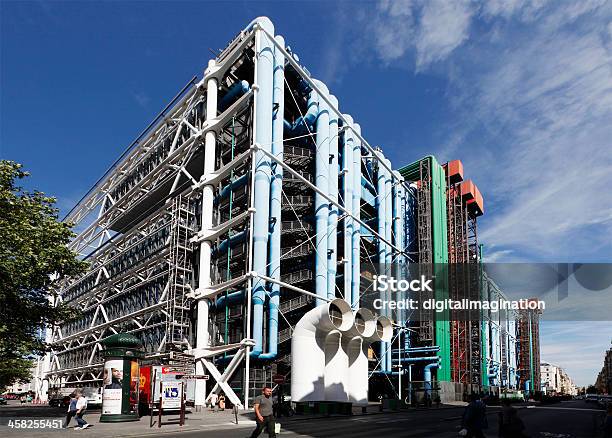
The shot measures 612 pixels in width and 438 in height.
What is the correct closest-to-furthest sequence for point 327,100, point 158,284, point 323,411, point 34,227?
point 34,227 < point 323,411 < point 327,100 < point 158,284

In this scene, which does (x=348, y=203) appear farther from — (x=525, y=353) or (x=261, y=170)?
(x=525, y=353)

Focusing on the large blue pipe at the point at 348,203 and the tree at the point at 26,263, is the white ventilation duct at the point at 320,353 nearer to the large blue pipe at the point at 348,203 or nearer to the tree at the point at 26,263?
the tree at the point at 26,263

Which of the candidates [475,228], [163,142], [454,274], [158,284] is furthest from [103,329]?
[475,228]

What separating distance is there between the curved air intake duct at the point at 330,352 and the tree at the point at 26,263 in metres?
13.9

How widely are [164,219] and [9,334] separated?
28194mm

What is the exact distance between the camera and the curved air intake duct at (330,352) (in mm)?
33844

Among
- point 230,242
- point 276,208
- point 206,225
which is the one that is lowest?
point 230,242

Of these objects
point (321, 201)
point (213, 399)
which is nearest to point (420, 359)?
point (321, 201)

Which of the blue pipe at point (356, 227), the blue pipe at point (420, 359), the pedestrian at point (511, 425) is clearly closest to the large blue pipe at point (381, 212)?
the blue pipe at point (356, 227)

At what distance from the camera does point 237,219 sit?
4272 centimetres

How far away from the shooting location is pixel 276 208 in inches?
1800

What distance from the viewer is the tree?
29.2 metres

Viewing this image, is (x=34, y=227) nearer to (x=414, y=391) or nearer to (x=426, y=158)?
(x=414, y=391)

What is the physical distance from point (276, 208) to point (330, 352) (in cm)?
1430
